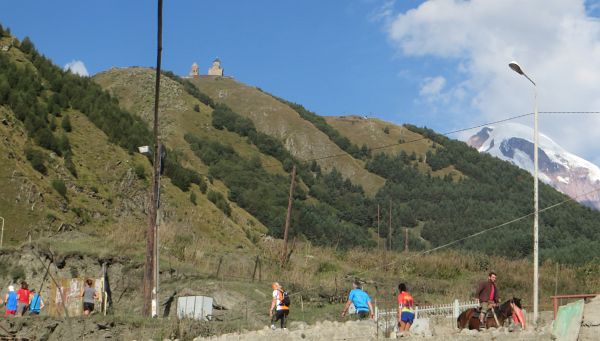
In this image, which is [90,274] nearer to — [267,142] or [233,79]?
[267,142]

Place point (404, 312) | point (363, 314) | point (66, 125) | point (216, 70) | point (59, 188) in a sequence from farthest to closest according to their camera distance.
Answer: point (216, 70) < point (66, 125) < point (59, 188) < point (363, 314) < point (404, 312)

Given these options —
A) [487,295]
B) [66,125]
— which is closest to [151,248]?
[487,295]

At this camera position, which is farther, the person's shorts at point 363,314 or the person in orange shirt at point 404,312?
the person's shorts at point 363,314

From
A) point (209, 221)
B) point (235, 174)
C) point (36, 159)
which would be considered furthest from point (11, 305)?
point (235, 174)

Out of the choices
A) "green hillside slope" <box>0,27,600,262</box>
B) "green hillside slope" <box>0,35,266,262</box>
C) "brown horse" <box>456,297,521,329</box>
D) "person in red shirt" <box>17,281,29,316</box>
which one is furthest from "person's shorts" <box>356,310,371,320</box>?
"green hillside slope" <box>0,27,600,262</box>

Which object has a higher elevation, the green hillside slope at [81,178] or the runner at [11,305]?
the green hillside slope at [81,178]

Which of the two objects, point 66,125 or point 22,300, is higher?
point 66,125

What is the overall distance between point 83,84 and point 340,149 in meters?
78.1

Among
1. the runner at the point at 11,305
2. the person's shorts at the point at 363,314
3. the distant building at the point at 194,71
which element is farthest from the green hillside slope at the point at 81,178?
the distant building at the point at 194,71

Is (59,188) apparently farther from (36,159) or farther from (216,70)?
(216,70)

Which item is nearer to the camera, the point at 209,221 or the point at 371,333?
the point at 371,333

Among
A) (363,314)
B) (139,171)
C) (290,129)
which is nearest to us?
(363,314)

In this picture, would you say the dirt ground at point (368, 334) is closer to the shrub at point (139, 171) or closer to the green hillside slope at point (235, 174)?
the green hillside slope at point (235, 174)

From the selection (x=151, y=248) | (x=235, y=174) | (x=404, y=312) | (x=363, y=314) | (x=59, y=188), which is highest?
(x=235, y=174)
